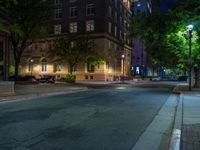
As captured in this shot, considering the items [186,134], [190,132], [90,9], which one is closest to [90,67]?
[90,9]

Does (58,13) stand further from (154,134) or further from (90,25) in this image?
(154,134)

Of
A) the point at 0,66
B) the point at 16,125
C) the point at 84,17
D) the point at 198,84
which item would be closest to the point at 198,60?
the point at 198,84

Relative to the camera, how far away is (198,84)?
3631cm

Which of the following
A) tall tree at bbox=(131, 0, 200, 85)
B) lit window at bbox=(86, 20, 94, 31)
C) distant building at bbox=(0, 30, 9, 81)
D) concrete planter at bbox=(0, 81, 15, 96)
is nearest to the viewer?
concrete planter at bbox=(0, 81, 15, 96)

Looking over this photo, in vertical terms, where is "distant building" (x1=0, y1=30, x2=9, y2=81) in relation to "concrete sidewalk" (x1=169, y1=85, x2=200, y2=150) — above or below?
above

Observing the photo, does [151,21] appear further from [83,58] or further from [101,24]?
[101,24]

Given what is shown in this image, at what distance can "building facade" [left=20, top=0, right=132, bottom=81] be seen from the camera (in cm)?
6372

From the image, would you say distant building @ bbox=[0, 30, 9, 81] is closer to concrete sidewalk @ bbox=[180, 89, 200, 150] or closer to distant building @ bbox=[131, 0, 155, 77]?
concrete sidewalk @ bbox=[180, 89, 200, 150]

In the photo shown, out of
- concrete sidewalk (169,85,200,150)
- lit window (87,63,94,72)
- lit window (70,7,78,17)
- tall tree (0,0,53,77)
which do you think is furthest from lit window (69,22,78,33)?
concrete sidewalk (169,85,200,150)

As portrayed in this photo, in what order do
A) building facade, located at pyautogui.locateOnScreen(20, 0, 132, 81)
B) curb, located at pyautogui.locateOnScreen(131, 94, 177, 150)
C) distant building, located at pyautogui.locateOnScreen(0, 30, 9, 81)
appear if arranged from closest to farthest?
curb, located at pyautogui.locateOnScreen(131, 94, 177, 150) < distant building, located at pyautogui.locateOnScreen(0, 30, 9, 81) < building facade, located at pyautogui.locateOnScreen(20, 0, 132, 81)

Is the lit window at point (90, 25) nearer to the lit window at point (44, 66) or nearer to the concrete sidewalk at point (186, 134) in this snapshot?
the lit window at point (44, 66)

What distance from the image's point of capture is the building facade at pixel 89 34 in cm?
6372

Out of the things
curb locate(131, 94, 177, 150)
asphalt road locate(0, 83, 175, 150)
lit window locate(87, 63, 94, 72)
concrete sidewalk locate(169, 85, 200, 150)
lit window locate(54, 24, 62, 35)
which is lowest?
curb locate(131, 94, 177, 150)

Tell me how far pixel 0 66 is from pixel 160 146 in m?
18.0
